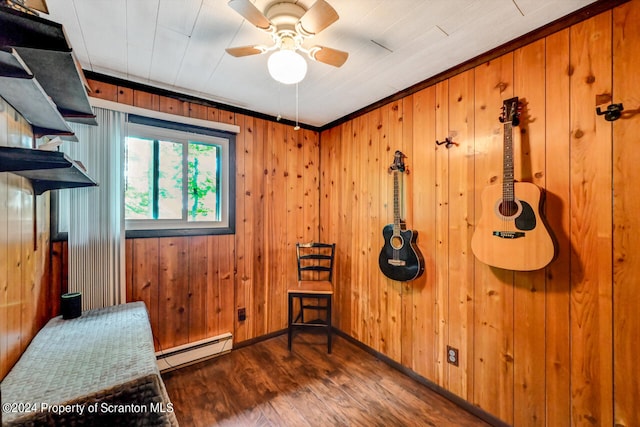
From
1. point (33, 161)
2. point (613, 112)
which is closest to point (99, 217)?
point (33, 161)

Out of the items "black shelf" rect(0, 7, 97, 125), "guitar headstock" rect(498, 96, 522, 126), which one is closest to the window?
"black shelf" rect(0, 7, 97, 125)

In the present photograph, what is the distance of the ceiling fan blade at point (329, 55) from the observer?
1449mm

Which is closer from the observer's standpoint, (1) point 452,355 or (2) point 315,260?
(1) point 452,355

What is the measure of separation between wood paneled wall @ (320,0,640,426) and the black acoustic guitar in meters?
0.08

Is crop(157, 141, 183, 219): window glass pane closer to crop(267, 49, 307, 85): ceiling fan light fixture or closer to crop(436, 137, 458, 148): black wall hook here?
crop(267, 49, 307, 85): ceiling fan light fixture

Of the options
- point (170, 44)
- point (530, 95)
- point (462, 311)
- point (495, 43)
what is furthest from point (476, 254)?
point (170, 44)

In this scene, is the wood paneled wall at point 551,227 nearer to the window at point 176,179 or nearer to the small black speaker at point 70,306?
→ the window at point 176,179

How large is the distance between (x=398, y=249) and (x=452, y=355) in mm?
861

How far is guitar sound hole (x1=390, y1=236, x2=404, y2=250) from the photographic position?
2270mm

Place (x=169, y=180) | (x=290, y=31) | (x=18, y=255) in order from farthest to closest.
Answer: (x=169, y=180) → (x=290, y=31) → (x=18, y=255)

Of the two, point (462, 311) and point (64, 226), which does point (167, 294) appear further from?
point (462, 311)

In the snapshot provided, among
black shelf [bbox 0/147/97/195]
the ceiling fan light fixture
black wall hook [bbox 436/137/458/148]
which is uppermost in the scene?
the ceiling fan light fixture

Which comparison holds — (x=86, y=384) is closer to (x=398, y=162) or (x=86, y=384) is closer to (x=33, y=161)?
(x=33, y=161)

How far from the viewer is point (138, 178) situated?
2.29 meters
